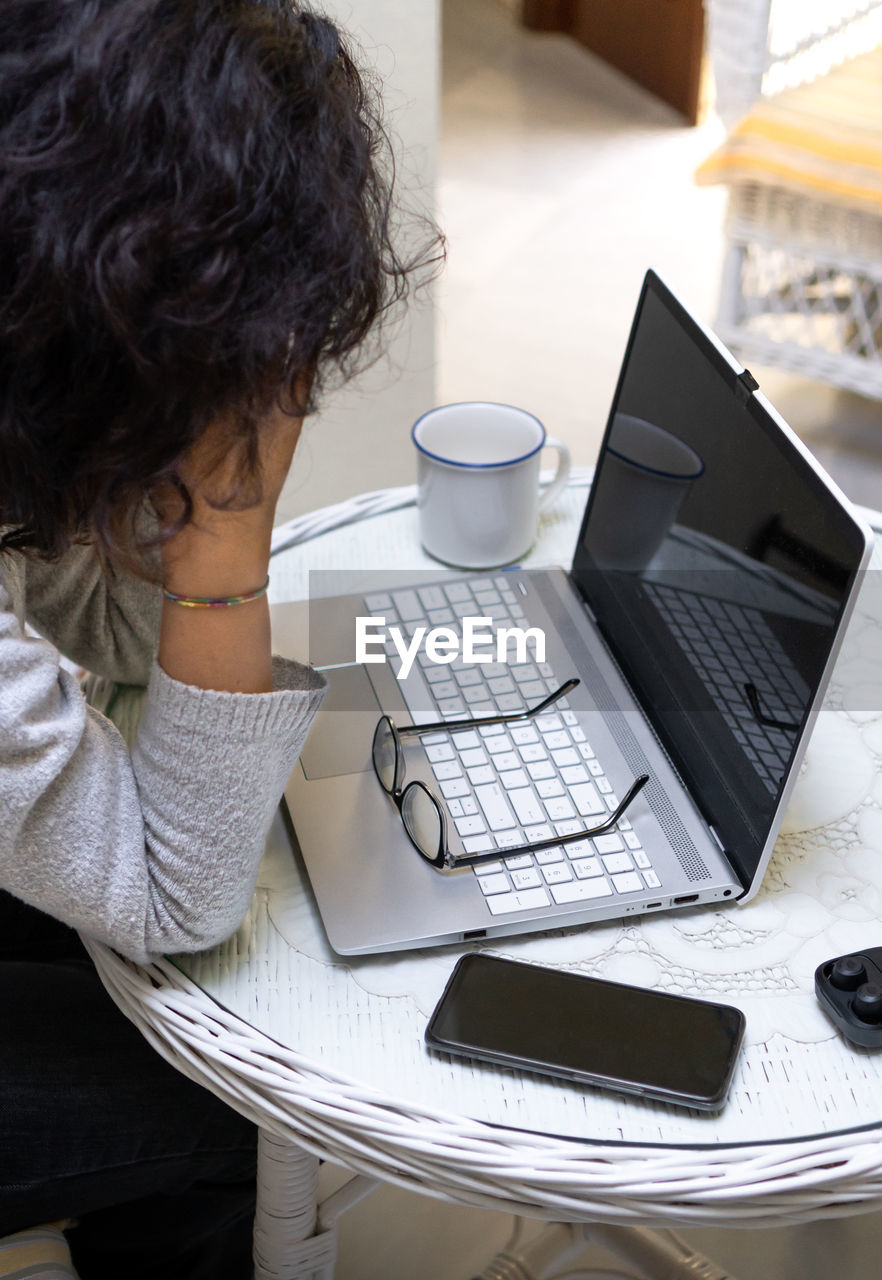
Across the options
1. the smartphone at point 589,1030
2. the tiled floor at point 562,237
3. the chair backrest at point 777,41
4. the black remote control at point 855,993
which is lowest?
the tiled floor at point 562,237

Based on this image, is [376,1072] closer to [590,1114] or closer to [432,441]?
[590,1114]

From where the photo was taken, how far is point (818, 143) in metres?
1.82

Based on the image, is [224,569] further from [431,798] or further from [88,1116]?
[88,1116]

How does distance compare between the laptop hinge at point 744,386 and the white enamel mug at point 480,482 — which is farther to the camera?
the white enamel mug at point 480,482

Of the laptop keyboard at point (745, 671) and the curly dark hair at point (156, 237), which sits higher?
the curly dark hair at point (156, 237)

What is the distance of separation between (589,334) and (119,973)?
2082 mm

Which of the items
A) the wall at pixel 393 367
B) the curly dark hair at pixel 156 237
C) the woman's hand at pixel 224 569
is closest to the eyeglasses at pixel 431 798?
the woman's hand at pixel 224 569

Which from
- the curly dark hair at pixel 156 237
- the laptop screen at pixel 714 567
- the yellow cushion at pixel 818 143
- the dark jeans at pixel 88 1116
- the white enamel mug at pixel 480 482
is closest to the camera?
the curly dark hair at pixel 156 237

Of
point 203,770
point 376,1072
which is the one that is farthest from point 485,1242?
point 203,770

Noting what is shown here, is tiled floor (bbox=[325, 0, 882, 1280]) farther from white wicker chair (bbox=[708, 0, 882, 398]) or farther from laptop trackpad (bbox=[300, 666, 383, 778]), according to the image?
laptop trackpad (bbox=[300, 666, 383, 778])

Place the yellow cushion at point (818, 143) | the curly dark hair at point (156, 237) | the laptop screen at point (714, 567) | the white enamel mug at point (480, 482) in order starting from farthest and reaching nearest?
1. the yellow cushion at point (818, 143)
2. the white enamel mug at point (480, 482)
3. the laptop screen at point (714, 567)
4. the curly dark hair at point (156, 237)

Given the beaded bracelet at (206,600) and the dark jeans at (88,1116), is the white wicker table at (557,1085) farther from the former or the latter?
the beaded bracelet at (206,600)

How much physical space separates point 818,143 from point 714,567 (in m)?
1.35

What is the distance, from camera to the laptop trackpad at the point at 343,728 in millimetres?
782
